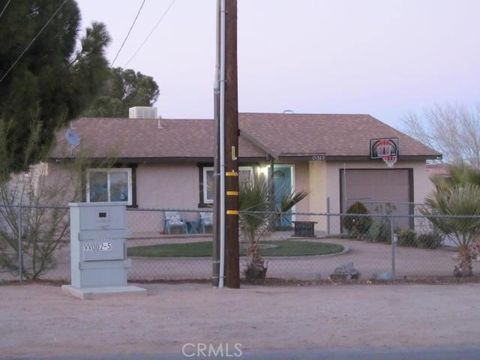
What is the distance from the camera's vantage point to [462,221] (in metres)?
16.3

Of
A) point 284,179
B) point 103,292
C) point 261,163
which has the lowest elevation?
point 103,292

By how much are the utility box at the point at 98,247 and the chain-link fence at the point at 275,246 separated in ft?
5.31

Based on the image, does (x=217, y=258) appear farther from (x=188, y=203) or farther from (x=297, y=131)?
(x=297, y=131)

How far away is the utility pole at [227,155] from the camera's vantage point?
565 inches

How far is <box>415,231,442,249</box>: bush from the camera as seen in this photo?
21295 mm

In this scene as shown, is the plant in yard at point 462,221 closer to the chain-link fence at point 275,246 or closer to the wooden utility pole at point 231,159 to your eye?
the chain-link fence at point 275,246

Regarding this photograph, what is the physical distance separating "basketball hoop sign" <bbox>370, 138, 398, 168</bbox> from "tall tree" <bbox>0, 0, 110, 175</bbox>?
12.2m

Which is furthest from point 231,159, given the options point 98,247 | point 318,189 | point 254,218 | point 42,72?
point 318,189

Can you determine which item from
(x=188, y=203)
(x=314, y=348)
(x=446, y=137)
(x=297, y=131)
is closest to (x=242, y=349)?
(x=314, y=348)

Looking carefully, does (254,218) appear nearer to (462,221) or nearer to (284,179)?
(462,221)

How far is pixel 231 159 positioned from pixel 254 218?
1.40 m

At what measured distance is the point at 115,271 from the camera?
13.5m

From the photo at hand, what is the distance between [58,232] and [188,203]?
12.2 metres

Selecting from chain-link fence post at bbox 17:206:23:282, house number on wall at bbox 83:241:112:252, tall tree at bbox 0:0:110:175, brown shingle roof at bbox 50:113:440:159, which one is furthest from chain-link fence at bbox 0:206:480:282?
brown shingle roof at bbox 50:113:440:159
